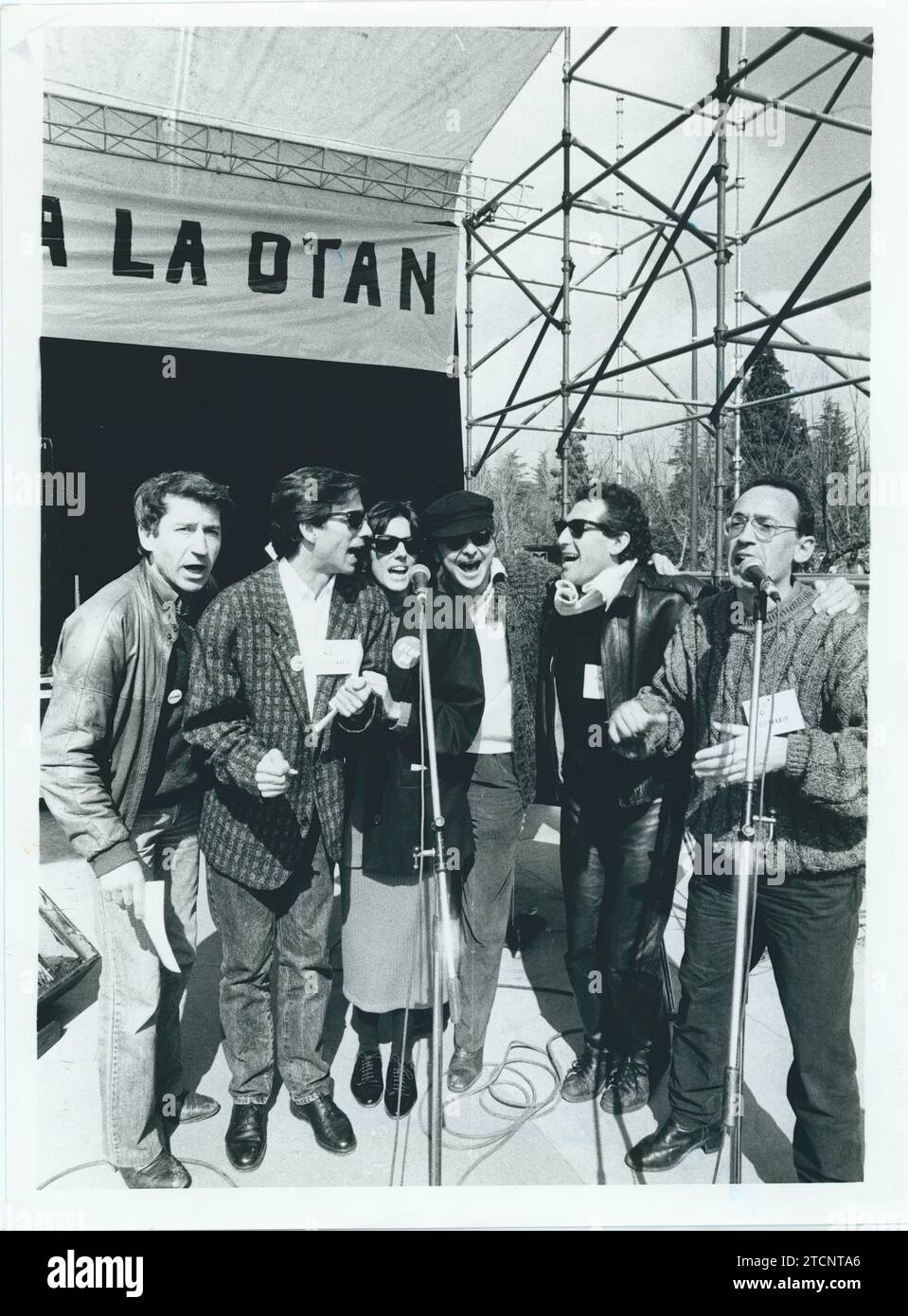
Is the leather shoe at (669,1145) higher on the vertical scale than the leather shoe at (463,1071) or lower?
lower

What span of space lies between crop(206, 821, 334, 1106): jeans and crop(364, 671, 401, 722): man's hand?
1.26 ft

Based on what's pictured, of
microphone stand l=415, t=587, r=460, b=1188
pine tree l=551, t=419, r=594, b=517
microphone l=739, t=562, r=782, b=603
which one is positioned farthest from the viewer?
pine tree l=551, t=419, r=594, b=517

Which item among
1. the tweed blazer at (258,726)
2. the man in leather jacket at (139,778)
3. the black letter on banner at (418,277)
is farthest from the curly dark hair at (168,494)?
the black letter on banner at (418,277)

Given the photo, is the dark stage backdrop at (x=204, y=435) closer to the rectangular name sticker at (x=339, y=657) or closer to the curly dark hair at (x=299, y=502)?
the curly dark hair at (x=299, y=502)

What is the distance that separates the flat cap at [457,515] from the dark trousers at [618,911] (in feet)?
2.78

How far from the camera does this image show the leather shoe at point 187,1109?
8.16ft

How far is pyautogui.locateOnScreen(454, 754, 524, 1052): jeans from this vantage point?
2525mm

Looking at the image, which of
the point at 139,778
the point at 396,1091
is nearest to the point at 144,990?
the point at 139,778

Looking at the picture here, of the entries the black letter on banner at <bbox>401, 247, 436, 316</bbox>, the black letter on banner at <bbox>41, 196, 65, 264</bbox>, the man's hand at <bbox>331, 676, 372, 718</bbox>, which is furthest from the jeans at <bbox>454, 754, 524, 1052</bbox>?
the black letter on banner at <bbox>41, 196, 65, 264</bbox>

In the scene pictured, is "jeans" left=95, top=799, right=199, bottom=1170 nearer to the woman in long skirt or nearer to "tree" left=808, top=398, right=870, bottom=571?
the woman in long skirt

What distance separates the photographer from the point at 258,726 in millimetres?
2365

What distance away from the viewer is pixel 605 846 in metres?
2.49

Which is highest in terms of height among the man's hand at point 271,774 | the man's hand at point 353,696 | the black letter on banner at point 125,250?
the black letter on banner at point 125,250
